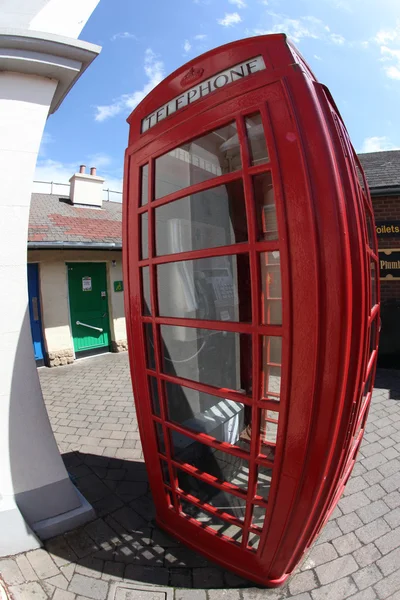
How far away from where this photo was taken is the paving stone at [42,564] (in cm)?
215

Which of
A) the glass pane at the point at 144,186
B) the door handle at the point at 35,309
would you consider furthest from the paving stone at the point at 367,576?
the door handle at the point at 35,309

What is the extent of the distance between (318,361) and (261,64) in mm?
1401

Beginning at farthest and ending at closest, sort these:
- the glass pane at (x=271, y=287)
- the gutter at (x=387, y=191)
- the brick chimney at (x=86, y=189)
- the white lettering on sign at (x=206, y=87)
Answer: the brick chimney at (x=86, y=189)
the gutter at (x=387, y=191)
the glass pane at (x=271, y=287)
the white lettering on sign at (x=206, y=87)

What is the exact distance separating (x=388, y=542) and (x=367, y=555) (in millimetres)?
251

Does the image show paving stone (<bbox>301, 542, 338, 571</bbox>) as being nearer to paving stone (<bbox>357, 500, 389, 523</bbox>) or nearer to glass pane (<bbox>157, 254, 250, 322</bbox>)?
paving stone (<bbox>357, 500, 389, 523</bbox>)

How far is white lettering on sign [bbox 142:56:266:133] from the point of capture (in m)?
1.49

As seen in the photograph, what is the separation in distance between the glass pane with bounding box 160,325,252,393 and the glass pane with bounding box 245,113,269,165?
1173 millimetres

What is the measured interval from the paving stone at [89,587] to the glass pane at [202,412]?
1.17m

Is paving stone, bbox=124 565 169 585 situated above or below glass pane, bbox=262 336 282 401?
below

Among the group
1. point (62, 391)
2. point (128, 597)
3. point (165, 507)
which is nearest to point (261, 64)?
point (165, 507)

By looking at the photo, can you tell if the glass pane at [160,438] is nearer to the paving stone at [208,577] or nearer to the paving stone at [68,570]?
the paving stone at [208,577]

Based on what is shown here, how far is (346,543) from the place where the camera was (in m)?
2.37

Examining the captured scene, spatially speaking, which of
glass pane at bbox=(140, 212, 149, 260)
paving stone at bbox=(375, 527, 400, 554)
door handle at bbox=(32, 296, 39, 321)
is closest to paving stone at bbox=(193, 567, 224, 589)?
paving stone at bbox=(375, 527, 400, 554)

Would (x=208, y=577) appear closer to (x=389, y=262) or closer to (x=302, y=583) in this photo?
(x=302, y=583)
